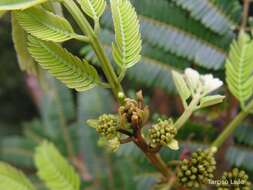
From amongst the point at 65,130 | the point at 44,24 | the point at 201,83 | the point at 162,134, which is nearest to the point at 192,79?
the point at 201,83

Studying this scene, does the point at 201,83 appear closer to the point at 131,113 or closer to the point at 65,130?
the point at 131,113

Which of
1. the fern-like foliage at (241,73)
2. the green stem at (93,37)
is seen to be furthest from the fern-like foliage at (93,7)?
the fern-like foliage at (241,73)

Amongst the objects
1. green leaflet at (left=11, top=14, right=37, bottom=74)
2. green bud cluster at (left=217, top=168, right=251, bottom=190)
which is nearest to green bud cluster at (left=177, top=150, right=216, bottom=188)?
green bud cluster at (left=217, top=168, right=251, bottom=190)

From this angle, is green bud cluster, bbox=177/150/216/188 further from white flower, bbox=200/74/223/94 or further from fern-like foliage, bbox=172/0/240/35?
fern-like foliage, bbox=172/0/240/35

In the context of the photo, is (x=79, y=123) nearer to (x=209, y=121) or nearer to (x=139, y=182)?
(x=139, y=182)

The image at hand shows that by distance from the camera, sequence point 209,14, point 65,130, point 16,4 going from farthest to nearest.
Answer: point 65,130 → point 209,14 → point 16,4

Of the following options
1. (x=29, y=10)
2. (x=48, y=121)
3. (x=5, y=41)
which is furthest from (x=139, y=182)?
(x=5, y=41)
